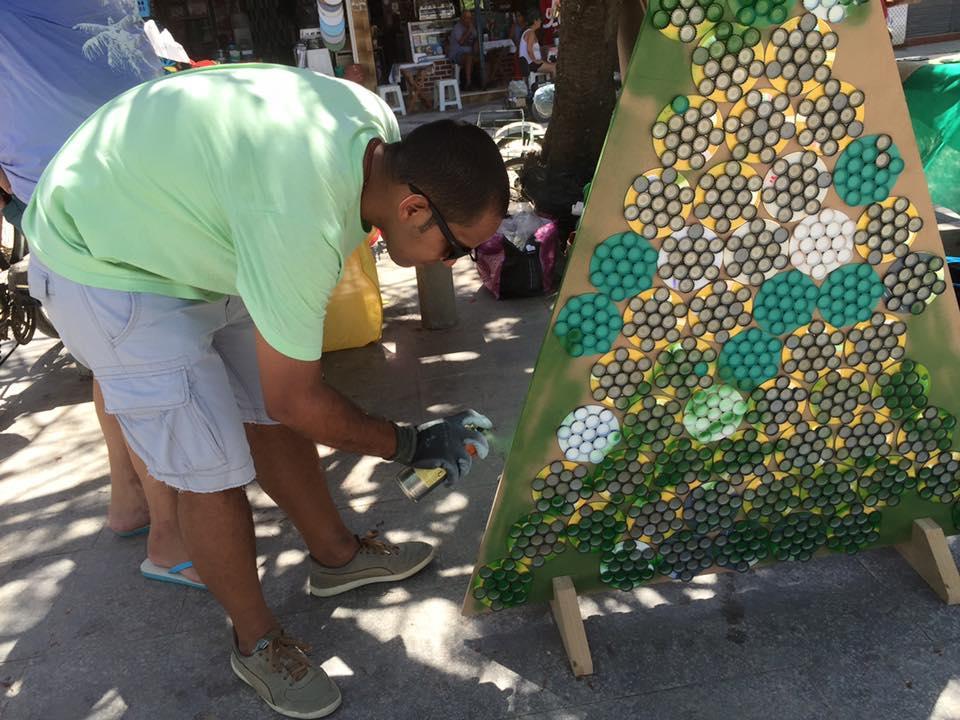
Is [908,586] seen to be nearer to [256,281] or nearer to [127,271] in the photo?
[256,281]

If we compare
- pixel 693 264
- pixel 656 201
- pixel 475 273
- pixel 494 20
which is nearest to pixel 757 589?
pixel 693 264

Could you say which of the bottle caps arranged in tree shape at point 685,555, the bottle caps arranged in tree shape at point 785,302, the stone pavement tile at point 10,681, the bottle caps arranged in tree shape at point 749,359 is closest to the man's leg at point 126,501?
the stone pavement tile at point 10,681

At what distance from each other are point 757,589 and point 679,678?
415 mm

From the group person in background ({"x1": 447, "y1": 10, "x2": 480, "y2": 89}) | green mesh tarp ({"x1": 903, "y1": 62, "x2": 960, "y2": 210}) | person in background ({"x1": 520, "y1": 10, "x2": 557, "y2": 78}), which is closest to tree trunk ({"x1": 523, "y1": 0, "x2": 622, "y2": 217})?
green mesh tarp ({"x1": 903, "y1": 62, "x2": 960, "y2": 210})

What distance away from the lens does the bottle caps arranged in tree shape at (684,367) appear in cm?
176

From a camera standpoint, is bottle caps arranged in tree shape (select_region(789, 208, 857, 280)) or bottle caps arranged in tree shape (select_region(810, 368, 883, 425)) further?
bottle caps arranged in tree shape (select_region(810, 368, 883, 425))

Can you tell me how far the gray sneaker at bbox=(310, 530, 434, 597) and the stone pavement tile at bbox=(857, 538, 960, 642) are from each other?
4.27ft

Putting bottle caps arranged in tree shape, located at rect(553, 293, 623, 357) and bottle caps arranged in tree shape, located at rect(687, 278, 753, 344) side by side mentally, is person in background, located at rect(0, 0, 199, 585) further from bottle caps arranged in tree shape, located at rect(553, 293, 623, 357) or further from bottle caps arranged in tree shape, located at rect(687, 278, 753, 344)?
bottle caps arranged in tree shape, located at rect(687, 278, 753, 344)

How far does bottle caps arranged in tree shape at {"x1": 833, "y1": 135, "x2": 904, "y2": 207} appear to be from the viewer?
5.25ft

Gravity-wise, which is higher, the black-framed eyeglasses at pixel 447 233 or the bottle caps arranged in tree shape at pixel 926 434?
the black-framed eyeglasses at pixel 447 233

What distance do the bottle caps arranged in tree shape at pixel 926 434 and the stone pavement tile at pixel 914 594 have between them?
15.3 inches

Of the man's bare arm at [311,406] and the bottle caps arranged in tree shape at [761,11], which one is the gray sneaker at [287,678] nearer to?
the man's bare arm at [311,406]

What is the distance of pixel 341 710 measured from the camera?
194cm

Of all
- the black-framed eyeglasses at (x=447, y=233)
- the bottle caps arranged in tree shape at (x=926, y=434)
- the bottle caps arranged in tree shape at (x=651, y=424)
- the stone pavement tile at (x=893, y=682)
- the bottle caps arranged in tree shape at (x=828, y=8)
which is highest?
the bottle caps arranged in tree shape at (x=828, y=8)
